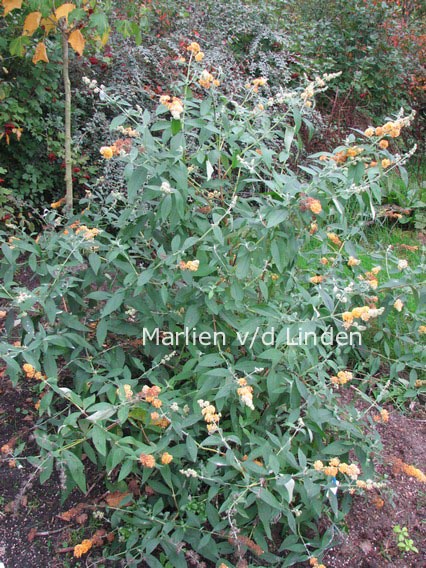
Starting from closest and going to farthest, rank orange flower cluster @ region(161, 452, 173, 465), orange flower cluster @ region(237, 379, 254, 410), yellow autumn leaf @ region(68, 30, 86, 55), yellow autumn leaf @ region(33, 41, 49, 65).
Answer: orange flower cluster @ region(237, 379, 254, 410), orange flower cluster @ region(161, 452, 173, 465), yellow autumn leaf @ region(68, 30, 86, 55), yellow autumn leaf @ region(33, 41, 49, 65)

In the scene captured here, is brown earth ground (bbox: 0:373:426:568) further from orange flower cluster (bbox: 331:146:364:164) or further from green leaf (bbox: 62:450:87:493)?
orange flower cluster (bbox: 331:146:364:164)

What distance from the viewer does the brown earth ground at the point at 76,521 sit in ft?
6.26

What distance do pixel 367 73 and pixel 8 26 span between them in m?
3.87

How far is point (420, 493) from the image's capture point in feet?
7.44

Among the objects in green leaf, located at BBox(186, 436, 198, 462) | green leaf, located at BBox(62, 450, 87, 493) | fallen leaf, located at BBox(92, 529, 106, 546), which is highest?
green leaf, located at BBox(186, 436, 198, 462)

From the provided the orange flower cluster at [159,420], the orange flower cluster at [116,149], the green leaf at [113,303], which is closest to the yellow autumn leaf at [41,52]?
the orange flower cluster at [116,149]

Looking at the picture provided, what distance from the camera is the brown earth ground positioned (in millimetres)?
1909

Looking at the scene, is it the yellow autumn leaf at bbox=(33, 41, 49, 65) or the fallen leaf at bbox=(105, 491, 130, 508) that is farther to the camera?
the yellow autumn leaf at bbox=(33, 41, 49, 65)

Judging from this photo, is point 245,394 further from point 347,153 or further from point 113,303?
point 347,153

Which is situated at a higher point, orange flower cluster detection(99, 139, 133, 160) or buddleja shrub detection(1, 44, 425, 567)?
orange flower cluster detection(99, 139, 133, 160)

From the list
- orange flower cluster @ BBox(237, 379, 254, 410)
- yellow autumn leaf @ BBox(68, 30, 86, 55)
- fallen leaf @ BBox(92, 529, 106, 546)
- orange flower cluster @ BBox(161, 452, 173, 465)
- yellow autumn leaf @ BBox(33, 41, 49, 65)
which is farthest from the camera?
yellow autumn leaf @ BBox(33, 41, 49, 65)

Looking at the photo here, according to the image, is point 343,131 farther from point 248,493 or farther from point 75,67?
point 248,493

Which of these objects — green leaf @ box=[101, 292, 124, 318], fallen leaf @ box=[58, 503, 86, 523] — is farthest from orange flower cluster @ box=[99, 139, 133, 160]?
fallen leaf @ box=[58, 503, 86, 523]

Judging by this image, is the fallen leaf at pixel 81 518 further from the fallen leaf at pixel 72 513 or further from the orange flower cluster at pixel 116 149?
the orange flower cluster at pixel 116 149
